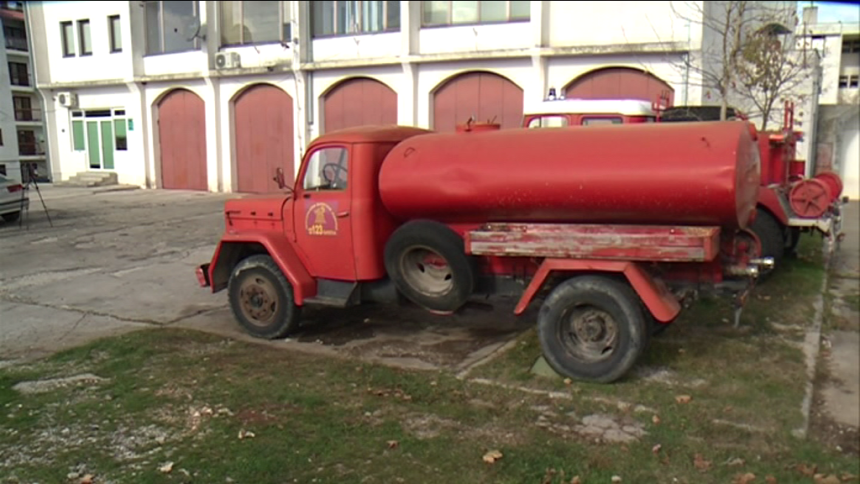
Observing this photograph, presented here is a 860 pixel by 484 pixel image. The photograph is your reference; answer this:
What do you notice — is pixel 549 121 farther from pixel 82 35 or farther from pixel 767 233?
pixel 82 35

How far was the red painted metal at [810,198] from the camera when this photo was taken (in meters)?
9.83

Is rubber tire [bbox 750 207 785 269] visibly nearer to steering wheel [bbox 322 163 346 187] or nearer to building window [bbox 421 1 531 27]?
steering wheel [bbox 322 163 346 187]

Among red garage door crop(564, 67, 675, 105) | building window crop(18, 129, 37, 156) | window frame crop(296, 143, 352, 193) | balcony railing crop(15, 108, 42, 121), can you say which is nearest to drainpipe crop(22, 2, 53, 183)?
balcony railing crop(15, 108, 42, 121)

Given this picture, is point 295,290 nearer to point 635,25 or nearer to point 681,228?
point 681,228

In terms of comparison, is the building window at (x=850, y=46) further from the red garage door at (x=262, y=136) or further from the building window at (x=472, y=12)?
the red garage door at (x=262, y=136)

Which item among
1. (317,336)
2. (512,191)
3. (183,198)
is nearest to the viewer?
(512,191)

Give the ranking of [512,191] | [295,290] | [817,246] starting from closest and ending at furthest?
[512,191], [295,290], [817,246]

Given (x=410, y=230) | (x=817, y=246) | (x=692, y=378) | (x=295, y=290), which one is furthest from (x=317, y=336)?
(x=817, y=246)

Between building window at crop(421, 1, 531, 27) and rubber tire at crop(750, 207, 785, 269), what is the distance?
33.5 ft

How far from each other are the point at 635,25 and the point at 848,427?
43.7 ft

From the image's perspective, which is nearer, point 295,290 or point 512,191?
point 512,191

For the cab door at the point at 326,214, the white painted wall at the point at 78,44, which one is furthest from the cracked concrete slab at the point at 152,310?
the white painted wall at the point at 78,44

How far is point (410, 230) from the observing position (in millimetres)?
6355

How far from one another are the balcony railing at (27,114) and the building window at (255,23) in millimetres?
12831
